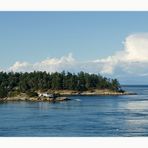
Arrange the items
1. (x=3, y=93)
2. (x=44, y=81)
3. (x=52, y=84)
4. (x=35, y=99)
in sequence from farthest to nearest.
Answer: (x=52, y=84) < (x=44, y=81) < (x=3, y=93) < (x=35, y=99)

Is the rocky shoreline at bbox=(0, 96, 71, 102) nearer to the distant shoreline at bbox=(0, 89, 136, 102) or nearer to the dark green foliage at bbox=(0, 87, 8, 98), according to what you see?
the distant shoreline at bbox=(0, 89, 136, 102)

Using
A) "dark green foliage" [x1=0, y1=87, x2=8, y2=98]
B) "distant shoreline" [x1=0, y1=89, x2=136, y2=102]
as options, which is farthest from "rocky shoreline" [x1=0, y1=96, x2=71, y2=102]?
"dark green foliage" [x1=0, y1=87, x2=8, y2=98]

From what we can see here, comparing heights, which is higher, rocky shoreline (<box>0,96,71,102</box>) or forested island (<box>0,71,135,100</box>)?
forested island (<box>0,71,135,100</box>)

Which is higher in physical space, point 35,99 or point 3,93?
point 3,93

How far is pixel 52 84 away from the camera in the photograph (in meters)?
21.8

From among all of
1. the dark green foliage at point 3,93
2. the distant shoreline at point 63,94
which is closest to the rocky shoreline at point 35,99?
the distant shoreline at point 63,94

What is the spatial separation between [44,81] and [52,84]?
0.93 metres

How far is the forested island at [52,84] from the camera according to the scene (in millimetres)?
19844

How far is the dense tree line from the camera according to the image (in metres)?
20.0

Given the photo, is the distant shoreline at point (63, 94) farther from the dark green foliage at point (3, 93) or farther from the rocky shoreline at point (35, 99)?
the dark green foliage at point (3, 93)

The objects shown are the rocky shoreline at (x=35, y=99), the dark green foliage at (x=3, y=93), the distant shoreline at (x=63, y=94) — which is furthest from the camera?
the dark green foliage at (x=3, y=93)

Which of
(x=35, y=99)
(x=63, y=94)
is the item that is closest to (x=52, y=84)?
(x=63, y=94)

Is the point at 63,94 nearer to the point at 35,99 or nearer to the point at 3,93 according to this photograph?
the point at 35,99

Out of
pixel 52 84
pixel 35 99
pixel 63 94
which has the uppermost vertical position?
pixel 52 84
